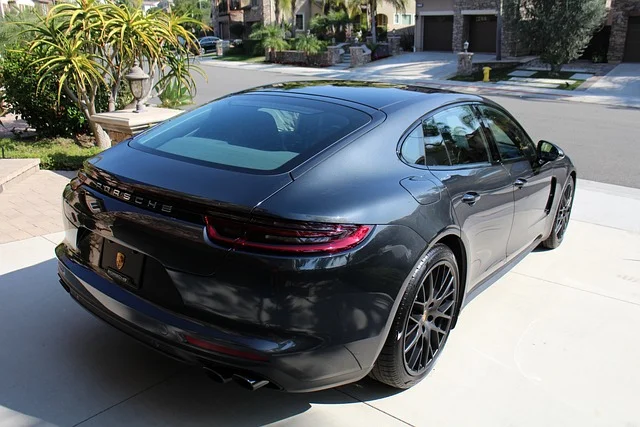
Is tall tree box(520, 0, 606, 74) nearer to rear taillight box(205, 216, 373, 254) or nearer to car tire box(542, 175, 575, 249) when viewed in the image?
car tire box(542, 175, 575, 249)

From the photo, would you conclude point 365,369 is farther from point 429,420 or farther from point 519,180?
point 519,180

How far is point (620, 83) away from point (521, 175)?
866 inches

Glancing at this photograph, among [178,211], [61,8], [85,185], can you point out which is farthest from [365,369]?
[61,8]

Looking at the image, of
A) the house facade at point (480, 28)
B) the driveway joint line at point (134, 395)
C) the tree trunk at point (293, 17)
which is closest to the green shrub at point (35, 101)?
the driveway joint line at point (134, 395)

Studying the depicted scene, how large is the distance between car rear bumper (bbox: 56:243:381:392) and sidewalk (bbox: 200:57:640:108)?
1536 cm

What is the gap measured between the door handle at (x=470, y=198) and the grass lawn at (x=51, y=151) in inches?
222

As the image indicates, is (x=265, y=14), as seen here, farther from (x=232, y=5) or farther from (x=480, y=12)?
(x=480, y=12)

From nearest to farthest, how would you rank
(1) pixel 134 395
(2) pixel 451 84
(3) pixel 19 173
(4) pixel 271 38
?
(1) pixel 134 395 < (3) pixel 19 173 < (2) pixel 451 84 < (4) pixel 271 38

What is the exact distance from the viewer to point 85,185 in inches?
118

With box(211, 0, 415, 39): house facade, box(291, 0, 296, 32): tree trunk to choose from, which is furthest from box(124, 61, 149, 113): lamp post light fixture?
box(291, 0, 296, 32): tree trunk

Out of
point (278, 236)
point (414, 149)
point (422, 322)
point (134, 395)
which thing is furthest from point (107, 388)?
point (414, 149)

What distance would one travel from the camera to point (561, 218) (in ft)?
17.3

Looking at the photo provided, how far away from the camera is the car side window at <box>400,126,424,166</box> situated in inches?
121

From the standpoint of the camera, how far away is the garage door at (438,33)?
34.8 meters
